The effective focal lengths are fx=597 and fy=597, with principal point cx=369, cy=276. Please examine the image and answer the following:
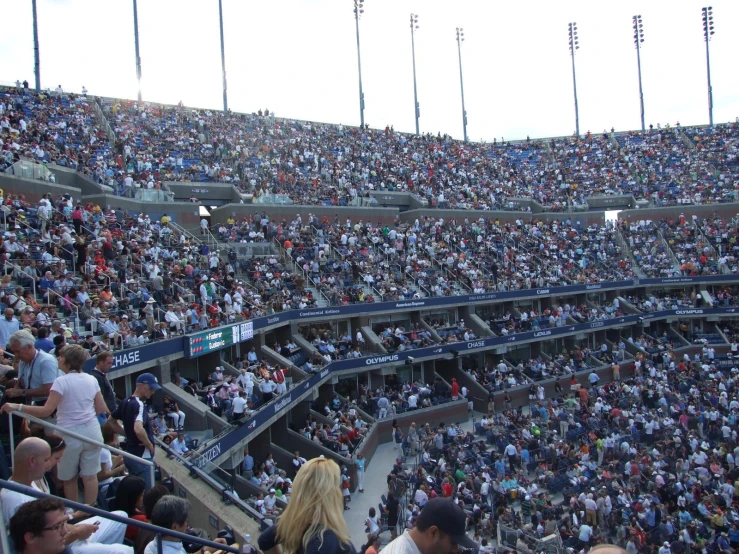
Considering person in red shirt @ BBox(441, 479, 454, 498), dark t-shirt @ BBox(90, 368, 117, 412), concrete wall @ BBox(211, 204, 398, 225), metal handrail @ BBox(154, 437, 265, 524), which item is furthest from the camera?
concrete wall @ BBox(211, 204, 398, 225)

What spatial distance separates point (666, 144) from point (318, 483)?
56.4m

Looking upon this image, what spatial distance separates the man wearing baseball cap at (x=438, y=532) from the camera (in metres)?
3.15

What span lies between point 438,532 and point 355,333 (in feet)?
81.9

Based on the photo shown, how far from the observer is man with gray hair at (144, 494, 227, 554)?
3.97m

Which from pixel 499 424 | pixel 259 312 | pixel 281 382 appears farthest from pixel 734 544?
pixel 259 312

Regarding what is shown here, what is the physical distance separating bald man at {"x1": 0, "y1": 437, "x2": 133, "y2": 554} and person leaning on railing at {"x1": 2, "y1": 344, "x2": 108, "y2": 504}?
123cm

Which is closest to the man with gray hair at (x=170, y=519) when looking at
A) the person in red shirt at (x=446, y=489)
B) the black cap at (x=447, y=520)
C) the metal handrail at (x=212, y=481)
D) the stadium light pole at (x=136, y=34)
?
the black cap at (x=447, y=520)

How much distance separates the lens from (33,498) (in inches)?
147

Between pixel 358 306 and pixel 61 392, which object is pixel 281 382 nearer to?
pixel 358 306

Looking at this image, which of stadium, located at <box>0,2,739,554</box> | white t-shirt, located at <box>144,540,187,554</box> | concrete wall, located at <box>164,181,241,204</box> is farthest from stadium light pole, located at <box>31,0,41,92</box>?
white t-shirt, located at <box>144,540,187,554</box>

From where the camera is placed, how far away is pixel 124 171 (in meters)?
27.8

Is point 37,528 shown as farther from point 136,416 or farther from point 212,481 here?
point 212,481

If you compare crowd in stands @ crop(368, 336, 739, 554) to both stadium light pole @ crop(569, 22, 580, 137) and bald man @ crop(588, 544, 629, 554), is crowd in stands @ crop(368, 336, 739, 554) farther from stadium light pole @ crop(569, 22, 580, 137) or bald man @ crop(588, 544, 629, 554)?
stadium light pole @ crop(569, 22, 580, 137)

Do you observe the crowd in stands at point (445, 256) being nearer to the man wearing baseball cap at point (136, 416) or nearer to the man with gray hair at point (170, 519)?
the man wearing baseball cap at point (136, 416)
